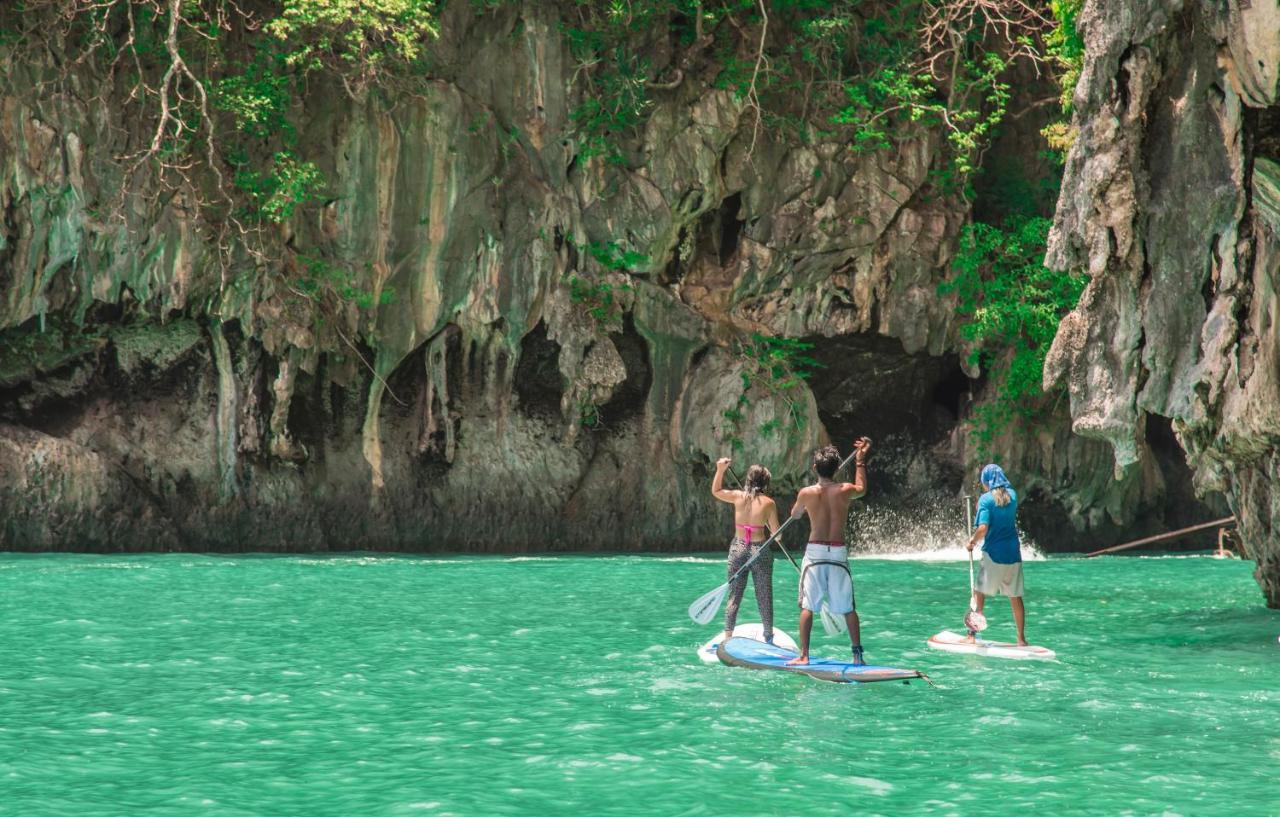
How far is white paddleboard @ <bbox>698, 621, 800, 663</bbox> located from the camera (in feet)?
38.3

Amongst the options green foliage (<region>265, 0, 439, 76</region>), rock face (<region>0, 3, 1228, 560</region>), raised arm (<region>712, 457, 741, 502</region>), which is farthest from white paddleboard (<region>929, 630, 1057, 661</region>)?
green foliage (<region>265, 0, 439, 76</region>)

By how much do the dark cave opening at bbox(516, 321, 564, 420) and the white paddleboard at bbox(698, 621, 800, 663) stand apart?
50.2 ft

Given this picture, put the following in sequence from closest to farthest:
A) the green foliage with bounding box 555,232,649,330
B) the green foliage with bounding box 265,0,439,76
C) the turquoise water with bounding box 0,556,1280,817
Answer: the turquoise water with bounding box 0,556,1280,817 → the green foliage with bounding box 265,0,439,76 → the green foliage with bounding box 555,232,649,330

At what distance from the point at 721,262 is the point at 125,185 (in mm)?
11280

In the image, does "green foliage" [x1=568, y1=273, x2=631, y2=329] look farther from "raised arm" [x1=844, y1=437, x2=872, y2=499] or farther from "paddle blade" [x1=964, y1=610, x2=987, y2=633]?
"raised arm" [x1=844, y1=437, x2=872, y2=499]

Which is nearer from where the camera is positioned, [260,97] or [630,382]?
[260,97]

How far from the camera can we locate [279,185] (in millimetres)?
24047

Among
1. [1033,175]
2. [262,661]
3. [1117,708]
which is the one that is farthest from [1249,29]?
[1033,175]

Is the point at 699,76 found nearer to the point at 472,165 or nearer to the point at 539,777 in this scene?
the point at 472,165

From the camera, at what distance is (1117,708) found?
31.6 ft

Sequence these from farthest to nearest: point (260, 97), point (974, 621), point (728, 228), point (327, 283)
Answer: point (728, 228), point (327, 283), point (260, 97), point (974, 621)

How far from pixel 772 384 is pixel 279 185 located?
9829mm

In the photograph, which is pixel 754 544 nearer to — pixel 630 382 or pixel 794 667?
pixel 794 667

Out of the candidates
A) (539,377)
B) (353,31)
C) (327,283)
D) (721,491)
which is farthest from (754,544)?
(539,377)
